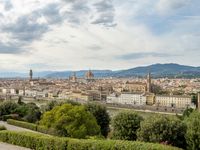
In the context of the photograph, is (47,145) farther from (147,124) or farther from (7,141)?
(147,124)

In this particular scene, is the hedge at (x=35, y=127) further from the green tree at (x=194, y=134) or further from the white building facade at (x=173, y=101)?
the white building facade at (x=173, y=101)

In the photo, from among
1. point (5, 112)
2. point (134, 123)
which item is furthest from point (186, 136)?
point (5, 112)

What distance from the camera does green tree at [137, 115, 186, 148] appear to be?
20.1 m

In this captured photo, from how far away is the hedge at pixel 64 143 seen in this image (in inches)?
372

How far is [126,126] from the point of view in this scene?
23.4 m

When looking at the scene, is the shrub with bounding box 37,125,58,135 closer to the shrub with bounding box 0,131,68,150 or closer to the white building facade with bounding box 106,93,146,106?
the shrub with bounding box 0,131,68,150

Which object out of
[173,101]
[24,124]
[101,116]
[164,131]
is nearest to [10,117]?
[24,124]

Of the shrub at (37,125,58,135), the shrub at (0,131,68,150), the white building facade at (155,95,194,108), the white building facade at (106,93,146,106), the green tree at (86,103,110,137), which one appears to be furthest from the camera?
the white building facade at (106,93,146,106)

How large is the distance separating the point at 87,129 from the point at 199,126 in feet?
18.0

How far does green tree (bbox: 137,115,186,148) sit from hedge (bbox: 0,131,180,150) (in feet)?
27.0

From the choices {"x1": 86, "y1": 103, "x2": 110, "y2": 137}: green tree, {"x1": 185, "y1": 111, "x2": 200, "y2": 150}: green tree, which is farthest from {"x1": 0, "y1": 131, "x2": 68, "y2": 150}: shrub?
{"x1": 86, "y1": 103, "x2": 110, "y2": 137}: green tree

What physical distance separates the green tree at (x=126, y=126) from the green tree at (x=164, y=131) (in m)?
2.73

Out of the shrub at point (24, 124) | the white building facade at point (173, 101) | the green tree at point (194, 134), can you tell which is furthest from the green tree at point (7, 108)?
the white building facade at point (173, 101)

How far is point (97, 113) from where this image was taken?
27.1m
